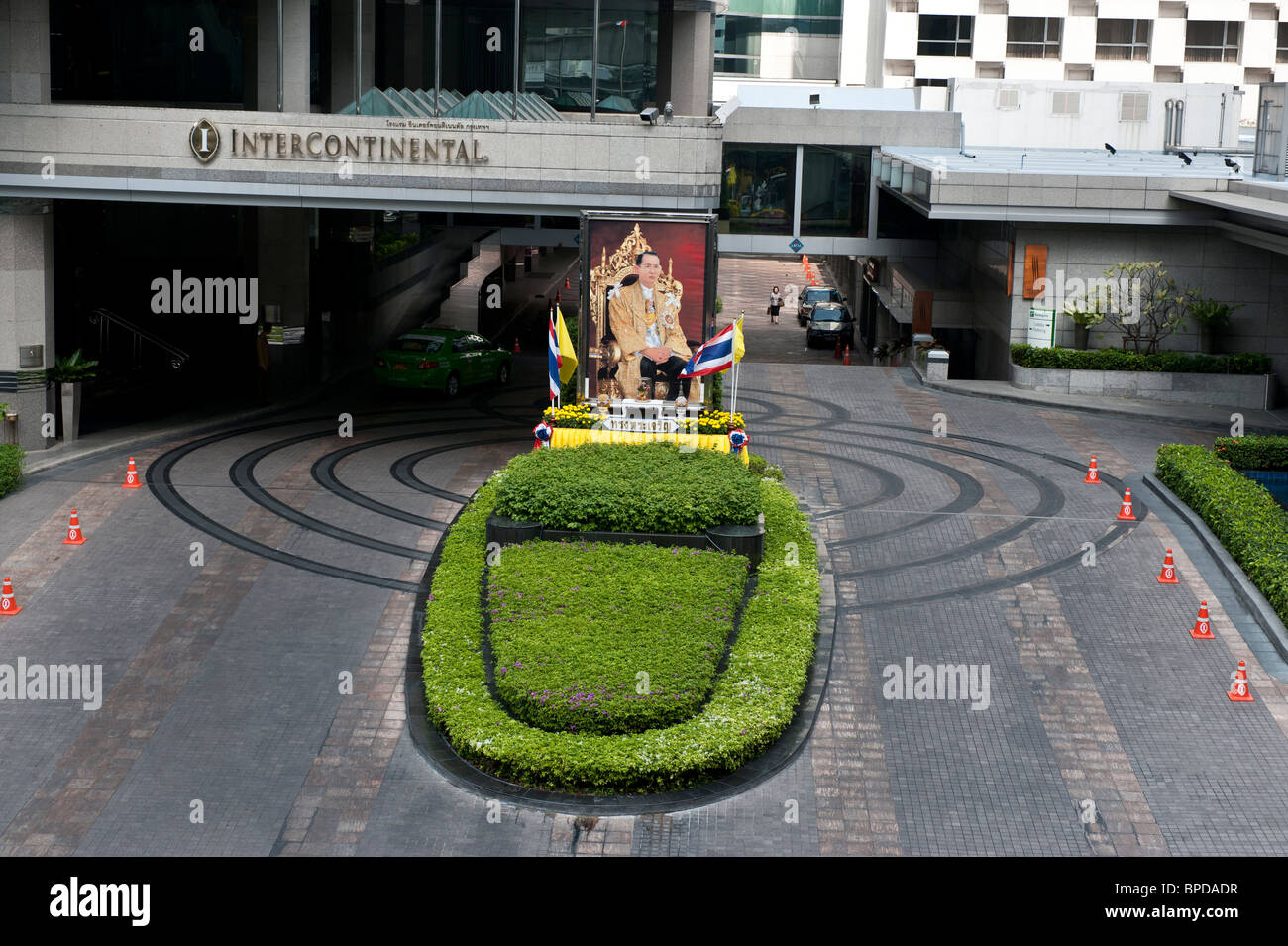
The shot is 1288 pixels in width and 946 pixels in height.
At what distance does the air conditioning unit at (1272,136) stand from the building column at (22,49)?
26.3 m

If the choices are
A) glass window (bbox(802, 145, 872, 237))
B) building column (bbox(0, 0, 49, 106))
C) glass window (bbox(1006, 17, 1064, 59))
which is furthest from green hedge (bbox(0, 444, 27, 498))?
glass window (bbox(1006, 17, 1064, 59))

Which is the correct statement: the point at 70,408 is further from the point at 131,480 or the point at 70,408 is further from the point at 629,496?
the point at 629,496

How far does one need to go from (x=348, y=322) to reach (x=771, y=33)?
52942 millimetres

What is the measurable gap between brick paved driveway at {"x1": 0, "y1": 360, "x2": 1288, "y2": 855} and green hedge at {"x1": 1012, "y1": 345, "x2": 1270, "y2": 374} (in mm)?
6888

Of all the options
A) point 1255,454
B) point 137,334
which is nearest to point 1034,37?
point 137,334

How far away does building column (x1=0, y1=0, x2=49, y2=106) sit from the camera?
28.4m

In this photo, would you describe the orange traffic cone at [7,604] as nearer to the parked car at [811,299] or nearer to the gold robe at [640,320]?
the gold robe at [640,320]

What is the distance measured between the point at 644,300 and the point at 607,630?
34.5 ft

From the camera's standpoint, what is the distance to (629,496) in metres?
22.7

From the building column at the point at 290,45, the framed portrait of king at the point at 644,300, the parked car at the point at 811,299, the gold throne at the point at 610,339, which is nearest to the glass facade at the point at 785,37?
the parked car at the point at 811,299

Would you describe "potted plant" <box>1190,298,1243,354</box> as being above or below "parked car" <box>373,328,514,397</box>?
above

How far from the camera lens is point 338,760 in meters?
17.2

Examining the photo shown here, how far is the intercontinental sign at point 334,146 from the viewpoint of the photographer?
2814 centimetres

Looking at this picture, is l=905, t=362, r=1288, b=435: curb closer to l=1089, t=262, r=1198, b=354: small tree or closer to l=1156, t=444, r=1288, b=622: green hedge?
l=1089, t=262, r=1198, b=354: small tree
